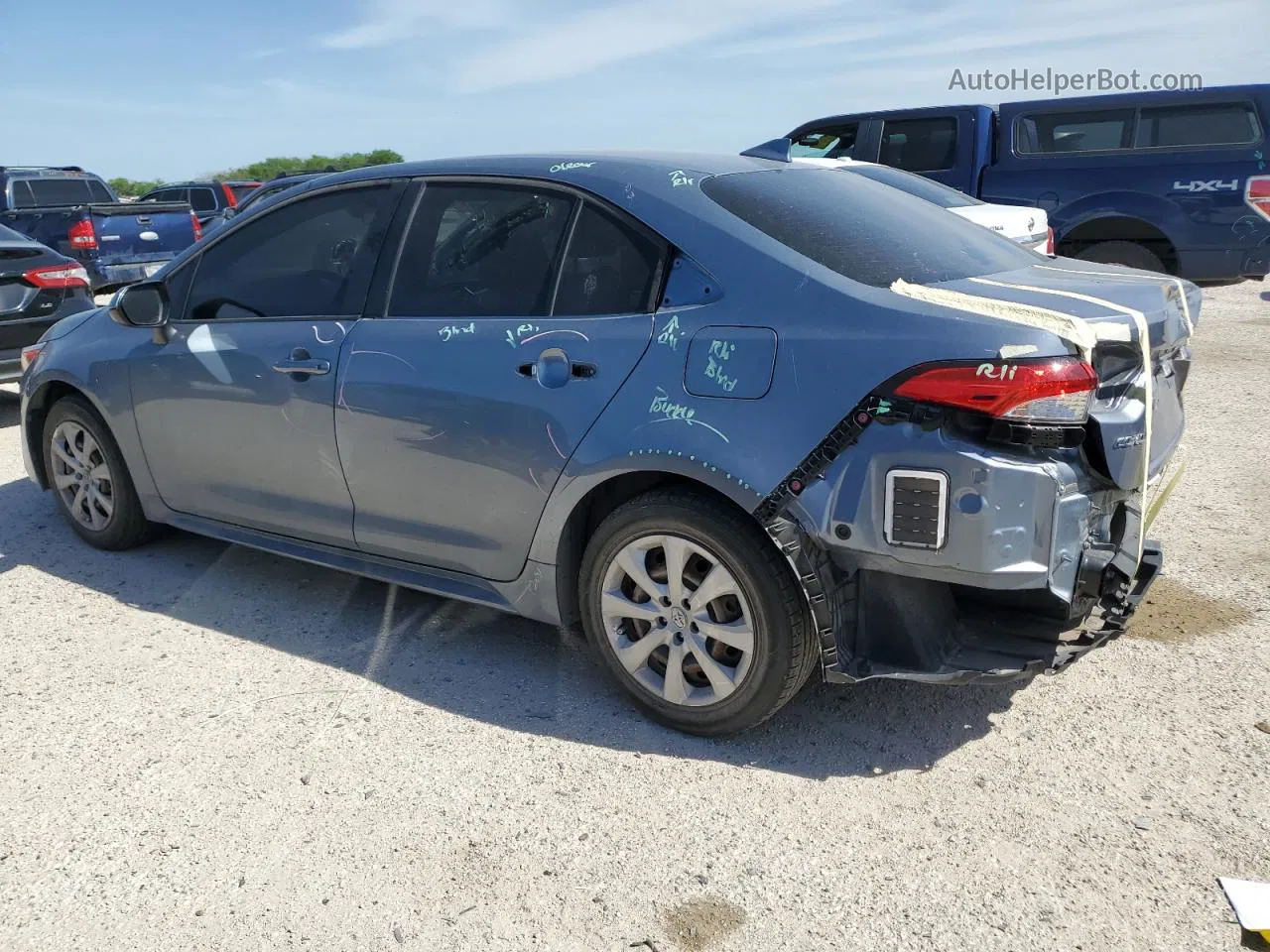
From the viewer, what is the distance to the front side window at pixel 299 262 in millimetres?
3908

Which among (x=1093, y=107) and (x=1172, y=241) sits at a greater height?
(x=1093, y=107)

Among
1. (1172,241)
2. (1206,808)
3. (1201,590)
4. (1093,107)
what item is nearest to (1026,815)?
(1206,808)

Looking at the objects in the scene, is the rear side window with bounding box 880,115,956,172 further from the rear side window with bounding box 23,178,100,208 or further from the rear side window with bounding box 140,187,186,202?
the rear side window with bounding box 140,187,186,202

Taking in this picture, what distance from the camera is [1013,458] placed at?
2666 millimetres

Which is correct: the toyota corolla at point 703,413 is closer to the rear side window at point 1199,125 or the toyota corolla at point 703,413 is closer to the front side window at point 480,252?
the front side window at point 480,252

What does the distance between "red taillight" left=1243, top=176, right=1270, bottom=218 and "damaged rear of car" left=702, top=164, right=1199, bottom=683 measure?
7.77 meters

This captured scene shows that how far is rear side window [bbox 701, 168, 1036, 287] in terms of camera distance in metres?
3.09

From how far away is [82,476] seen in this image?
4.97 m

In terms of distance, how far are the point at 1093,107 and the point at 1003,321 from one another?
9216mm

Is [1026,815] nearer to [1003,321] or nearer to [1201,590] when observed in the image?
[1003,321]

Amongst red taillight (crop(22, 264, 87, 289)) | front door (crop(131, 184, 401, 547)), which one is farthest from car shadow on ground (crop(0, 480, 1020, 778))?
red taillight (crop(22, 264, 87, 289))

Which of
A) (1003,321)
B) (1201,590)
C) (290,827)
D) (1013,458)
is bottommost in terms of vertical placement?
(1201,590)

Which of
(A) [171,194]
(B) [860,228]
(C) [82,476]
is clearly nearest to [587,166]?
(B) [860,228]

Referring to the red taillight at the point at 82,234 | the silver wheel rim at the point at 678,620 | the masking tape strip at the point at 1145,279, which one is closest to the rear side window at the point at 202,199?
the red taillight at the point at 82,234
